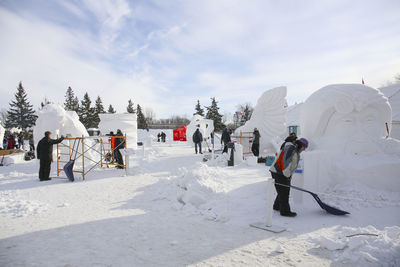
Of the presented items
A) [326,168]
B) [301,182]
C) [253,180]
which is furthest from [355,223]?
[253,180]

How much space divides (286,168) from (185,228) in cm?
215

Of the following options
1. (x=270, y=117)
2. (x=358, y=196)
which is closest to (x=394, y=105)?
(x=270, y=117)

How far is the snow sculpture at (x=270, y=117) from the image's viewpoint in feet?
44.0

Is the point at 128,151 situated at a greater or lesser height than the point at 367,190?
greater

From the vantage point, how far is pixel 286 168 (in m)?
4.46

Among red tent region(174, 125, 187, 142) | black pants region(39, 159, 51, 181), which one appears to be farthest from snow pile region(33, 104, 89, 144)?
red tent region(174, 125, 187, 142)

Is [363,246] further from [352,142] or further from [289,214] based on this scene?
[352,142]

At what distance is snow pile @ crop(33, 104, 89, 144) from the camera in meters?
11.3

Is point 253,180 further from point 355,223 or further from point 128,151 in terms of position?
point 128,151

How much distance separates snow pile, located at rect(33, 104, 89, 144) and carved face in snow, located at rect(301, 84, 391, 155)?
10571 millimetres

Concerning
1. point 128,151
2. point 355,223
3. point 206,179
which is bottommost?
point 355,223

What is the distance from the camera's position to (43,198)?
6113mm

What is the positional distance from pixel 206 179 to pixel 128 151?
156 inches

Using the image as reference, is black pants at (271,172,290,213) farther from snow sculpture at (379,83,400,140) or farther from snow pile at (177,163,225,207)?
snow sculpture at (379,83,400,140)
